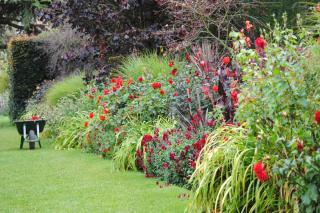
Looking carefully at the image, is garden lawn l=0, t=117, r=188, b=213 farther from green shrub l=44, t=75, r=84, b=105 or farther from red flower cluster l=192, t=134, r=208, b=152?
green shrub l=44, t=75, r=84, b=105

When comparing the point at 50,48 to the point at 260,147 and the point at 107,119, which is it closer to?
the point at 107,119

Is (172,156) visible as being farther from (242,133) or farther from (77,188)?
(242,133)

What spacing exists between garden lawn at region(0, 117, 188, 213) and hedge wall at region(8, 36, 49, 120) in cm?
1000

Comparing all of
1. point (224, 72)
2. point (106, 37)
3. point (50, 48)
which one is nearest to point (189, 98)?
point (224, 72)

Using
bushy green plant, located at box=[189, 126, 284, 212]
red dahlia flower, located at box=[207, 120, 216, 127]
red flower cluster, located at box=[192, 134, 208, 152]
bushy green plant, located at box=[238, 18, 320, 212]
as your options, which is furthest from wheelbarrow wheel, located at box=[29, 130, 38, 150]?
bushy green plant, located at box=[238, 18, 320, 212]

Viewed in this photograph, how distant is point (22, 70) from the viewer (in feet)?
65.4

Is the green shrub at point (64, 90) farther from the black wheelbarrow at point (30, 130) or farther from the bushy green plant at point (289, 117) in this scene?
the bushy green plant at point (289, 117)

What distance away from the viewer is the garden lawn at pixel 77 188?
6.25m

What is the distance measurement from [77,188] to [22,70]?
1336 cm

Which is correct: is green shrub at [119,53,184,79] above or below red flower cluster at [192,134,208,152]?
above

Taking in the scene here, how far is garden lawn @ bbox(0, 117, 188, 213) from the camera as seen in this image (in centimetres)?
625

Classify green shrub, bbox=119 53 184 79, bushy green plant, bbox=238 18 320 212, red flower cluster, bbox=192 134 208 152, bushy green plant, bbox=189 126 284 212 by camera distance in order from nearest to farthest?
bushy green plant, bbox=238 18 320 212 → bushy green plant, bbox=189 126 284 212 → red flower cluster, bbox=192 134 208 152 → green shrub, bbox=119 53 184 79

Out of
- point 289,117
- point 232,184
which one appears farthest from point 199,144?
point 289,117

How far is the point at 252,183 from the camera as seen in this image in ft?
16.6
